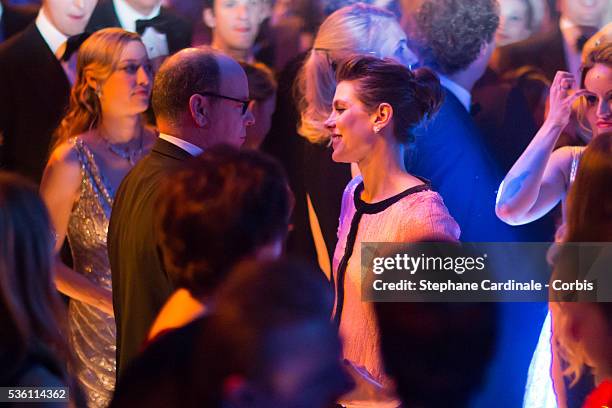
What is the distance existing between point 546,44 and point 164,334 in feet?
6.48

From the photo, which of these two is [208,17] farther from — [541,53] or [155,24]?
[541,53]

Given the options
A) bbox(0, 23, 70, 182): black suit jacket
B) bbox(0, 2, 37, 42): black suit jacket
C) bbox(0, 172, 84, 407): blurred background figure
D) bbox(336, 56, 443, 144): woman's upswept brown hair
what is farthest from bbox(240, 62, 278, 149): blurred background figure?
bbox(0, 172, 84, 407): blurred background figure

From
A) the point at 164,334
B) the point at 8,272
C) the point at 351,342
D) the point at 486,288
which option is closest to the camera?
the point at 164,334

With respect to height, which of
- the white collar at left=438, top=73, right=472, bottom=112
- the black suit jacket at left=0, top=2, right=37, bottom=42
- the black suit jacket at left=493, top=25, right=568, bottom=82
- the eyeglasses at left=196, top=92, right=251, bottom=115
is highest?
the black suit jacket at left=493, top=25, right=568, bottom=82

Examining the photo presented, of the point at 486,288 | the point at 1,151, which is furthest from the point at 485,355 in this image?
the point at 1,151

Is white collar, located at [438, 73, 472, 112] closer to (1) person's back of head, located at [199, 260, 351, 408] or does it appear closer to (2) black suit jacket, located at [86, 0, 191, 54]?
(2) black suit jacket, located at [86, 0, 191, 54]

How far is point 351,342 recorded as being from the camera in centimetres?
269

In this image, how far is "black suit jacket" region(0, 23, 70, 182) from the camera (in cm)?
307

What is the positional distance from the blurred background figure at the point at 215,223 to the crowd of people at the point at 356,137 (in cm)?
81

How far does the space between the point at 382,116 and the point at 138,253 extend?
0.87m

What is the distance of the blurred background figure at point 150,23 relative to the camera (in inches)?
120

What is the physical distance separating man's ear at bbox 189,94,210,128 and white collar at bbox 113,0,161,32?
0.59 metres

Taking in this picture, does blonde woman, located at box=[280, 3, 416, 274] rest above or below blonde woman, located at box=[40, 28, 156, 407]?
above

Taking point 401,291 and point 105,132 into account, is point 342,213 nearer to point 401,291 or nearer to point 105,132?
point 401,291
